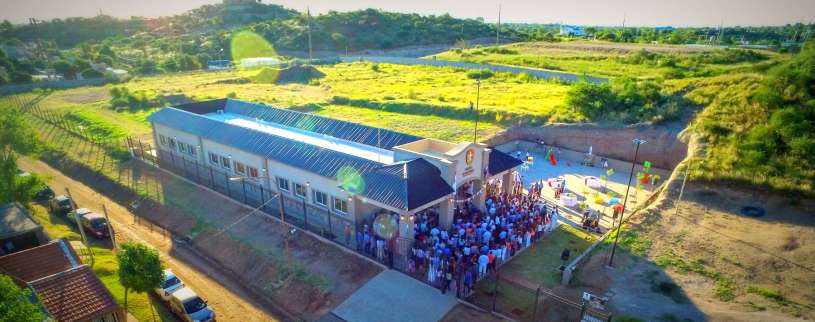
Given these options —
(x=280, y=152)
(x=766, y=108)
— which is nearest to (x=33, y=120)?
(x=280, y=152)

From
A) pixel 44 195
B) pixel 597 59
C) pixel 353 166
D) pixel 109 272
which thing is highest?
pixel 597 59

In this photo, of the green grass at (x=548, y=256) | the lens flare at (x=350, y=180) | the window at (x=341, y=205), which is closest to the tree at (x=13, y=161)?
the window at (x=341, y=205)

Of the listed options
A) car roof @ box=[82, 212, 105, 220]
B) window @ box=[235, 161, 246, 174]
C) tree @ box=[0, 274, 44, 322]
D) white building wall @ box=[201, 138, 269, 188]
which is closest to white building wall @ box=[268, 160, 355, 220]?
white building wall @ box=[201, 138, 269, 188]

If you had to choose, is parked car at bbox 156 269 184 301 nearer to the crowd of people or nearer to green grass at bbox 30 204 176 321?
green grass at bbox 30 204 176 321

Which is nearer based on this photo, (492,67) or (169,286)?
(169,286)

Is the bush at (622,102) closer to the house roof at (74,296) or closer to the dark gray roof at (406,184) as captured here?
the dark gray roof at (406,184)

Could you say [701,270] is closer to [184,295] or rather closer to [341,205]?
[341,205]

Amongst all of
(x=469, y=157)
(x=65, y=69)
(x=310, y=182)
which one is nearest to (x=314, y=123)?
(x=310, y=182)

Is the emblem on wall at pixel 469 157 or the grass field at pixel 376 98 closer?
the emblem on wall at pixel 469 157

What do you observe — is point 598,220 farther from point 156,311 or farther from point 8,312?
point 8,312
